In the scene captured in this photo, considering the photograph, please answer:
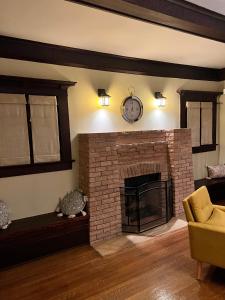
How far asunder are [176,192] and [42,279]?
2.52 meters

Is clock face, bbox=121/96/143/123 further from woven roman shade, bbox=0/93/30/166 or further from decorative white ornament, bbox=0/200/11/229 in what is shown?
decorative white ornament, bbox=0/200/11/229

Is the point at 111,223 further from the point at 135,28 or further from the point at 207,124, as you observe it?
the point at 207,124

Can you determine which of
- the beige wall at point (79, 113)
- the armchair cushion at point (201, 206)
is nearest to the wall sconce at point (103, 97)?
the beige wall at point (79, 113)

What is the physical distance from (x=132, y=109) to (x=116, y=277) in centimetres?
248

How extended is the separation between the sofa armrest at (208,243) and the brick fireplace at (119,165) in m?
1.35

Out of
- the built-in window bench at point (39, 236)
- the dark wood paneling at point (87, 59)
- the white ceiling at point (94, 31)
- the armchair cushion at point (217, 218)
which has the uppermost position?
the white ceiling at point (94, 31)

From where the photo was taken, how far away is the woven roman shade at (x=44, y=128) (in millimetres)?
3197

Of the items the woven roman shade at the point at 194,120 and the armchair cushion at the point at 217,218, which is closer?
the armchair cushion at the point at 217,218

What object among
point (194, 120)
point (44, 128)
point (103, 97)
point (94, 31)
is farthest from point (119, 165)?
point (194, 120)

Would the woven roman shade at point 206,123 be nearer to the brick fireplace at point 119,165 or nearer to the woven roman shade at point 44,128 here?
the brick fireplace at point 119,165

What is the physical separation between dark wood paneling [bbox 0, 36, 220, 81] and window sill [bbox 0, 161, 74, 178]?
1361 mm

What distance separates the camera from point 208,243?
92.7 inches

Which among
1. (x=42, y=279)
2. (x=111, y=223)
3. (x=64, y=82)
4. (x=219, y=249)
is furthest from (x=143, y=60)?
(x=42, y=279)

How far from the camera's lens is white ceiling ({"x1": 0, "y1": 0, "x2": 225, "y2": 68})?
2.28 meters
